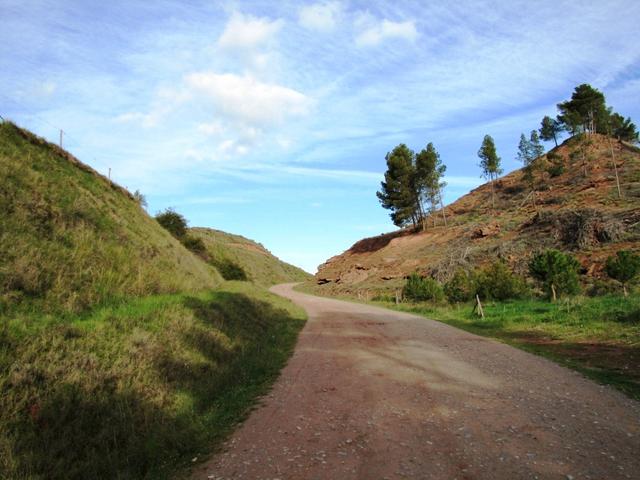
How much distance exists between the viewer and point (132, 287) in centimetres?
1101

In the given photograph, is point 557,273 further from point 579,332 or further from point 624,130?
point 624,130

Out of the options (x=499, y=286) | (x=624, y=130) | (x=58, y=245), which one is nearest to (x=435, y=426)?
(x=58, y=245)

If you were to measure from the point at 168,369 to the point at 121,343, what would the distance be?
973 millimetres

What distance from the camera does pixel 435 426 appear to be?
547 cm

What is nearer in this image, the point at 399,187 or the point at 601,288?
the point at 601,288

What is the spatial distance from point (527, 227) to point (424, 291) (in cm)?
2004

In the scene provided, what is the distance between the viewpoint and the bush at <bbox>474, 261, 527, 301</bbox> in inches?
1024

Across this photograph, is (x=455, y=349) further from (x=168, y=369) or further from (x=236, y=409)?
(x=168, y=369)

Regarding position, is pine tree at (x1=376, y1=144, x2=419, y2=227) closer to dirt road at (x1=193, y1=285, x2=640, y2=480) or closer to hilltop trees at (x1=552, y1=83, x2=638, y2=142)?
hilltop trees at (x1=552, y1=83, x2=638, y2=142)

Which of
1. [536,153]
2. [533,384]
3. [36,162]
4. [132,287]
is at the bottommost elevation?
[533,384]

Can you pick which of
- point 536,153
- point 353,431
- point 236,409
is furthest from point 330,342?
point 536,153

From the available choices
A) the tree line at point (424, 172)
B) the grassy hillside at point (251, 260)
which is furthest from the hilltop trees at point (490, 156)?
the grassy hillside at point (251, 260)

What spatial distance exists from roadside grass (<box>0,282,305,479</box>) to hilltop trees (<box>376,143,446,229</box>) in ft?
190

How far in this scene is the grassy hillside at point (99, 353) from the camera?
16.0ft
